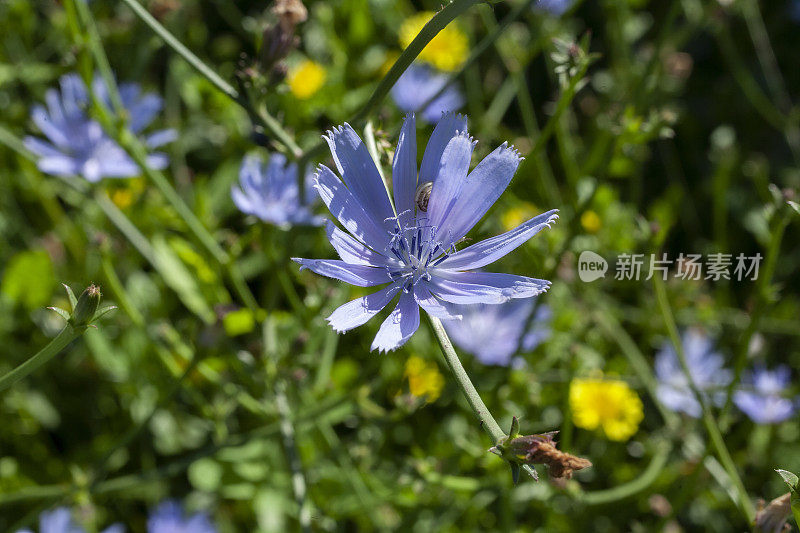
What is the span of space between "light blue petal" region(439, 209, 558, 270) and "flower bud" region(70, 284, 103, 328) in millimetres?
765

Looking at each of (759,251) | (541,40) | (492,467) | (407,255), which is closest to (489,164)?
(407,255)

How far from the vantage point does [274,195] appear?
272 cm

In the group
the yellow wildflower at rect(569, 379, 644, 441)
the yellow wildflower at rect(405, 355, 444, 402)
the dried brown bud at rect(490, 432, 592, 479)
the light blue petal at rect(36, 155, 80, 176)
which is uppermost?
the dried brown bud at rect(490, 432, 592, 479)

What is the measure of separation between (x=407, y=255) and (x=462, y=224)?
0.15m

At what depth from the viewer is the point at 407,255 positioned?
A: 177cm

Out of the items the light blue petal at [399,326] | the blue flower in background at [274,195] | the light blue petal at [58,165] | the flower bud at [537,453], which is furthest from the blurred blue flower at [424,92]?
the flower bud at [537,453]

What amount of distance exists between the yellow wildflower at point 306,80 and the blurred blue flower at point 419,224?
2170mm

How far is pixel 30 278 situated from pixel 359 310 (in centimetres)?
222

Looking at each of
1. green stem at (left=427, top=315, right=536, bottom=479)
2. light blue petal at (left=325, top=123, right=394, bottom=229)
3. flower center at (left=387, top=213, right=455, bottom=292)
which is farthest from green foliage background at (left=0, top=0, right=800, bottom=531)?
green stem at (left=427, top=315, right=536, bottom=479)

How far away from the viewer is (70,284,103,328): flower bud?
1.50 m

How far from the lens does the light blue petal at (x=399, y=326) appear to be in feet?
4.66

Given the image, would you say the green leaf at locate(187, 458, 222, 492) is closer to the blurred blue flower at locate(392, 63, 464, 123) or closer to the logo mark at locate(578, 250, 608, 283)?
the logo mark at locate(578, 250, 608, 283)

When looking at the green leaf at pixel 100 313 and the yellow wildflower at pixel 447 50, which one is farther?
the yellow wildflower at pixel 447 50

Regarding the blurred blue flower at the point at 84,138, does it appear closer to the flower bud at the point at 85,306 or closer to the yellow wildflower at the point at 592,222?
the flower bud at the point at 85,306
